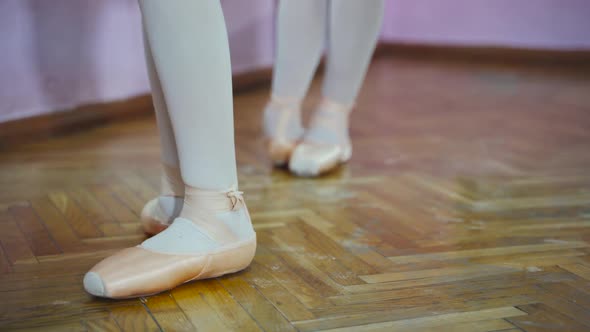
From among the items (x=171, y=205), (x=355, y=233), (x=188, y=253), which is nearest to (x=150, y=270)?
(x=188, y=253)

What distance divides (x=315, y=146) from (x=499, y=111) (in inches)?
37.2

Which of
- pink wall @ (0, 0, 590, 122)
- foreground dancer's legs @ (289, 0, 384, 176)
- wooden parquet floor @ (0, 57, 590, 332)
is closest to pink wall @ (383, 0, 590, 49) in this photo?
pink wall @ (0, 0, 590, 122)

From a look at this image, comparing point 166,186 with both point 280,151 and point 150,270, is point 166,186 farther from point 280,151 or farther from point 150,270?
point 280,151

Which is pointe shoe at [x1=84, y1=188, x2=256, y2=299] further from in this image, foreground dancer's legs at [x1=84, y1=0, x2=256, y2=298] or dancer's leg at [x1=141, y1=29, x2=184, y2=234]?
dancer's leg at [x1=141, y1=29, x2=184, y2=234]

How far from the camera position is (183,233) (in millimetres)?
854

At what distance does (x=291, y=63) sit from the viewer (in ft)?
4.52

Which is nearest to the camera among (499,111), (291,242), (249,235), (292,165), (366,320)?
(366,320)

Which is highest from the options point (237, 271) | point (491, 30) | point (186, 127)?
point (186, 127)

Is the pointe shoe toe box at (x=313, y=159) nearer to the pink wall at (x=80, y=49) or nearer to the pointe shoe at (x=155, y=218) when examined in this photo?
the pointe shoe at (x=155, y=218)

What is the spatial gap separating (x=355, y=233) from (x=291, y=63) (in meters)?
0.45

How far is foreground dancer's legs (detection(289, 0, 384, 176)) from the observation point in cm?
132

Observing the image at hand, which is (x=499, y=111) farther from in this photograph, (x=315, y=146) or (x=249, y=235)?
(x=249, y=235)

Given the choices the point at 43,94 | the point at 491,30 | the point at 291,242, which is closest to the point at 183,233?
the point at 291,242

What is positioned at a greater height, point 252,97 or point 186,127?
point 186,127
